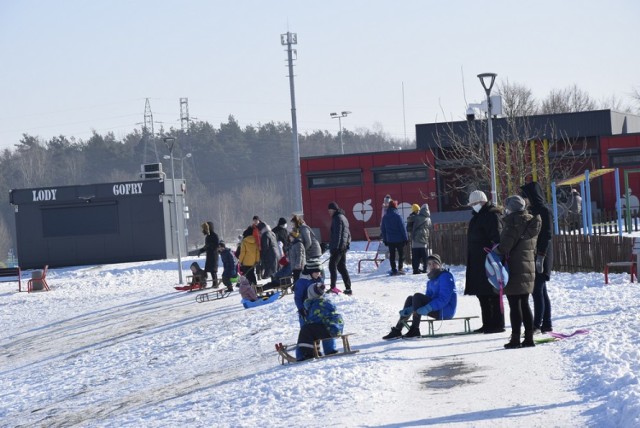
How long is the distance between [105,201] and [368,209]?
418 inches

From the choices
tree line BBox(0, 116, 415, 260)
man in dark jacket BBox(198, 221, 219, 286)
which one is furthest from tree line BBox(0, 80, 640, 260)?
man in dark jacket BBox(198, 221, 219, 286)

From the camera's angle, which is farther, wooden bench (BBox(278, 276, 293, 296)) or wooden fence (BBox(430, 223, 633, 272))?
wooden bench (BBox(278, 276, 293, 296))

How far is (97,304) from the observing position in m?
27.6

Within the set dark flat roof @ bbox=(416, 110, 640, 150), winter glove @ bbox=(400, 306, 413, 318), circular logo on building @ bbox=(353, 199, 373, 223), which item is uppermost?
dark flat roof @ bbox=(416, 110, 640, 150)

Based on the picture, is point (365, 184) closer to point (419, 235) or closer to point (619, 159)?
point (619, 159)

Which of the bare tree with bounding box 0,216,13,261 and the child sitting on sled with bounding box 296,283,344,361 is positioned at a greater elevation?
the bare tree with bounding box 0,216,13,261

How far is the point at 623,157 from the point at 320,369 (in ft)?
107

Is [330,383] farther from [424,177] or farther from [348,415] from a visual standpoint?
A: [424,177]

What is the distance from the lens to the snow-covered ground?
9.06m

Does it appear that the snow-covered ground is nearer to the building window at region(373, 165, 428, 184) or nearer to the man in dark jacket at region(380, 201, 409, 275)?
the man in dark jacket at region(380, 201, 409, 275)

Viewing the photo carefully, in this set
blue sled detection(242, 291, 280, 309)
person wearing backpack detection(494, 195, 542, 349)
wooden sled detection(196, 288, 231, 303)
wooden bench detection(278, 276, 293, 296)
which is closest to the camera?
person wearing backpack detection(494, 195, 542, 349)

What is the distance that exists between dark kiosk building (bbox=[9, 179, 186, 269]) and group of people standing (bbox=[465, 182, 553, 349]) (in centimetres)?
2830

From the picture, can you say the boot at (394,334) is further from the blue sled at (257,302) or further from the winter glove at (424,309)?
the blue sled at (257,302)

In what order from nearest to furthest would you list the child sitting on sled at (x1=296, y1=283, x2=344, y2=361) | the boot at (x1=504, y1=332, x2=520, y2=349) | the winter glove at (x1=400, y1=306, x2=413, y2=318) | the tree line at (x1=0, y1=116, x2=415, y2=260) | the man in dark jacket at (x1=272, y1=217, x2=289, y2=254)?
1. the boot at (x1=504, y1=332, x2=520, y2=349)
2. the child sitting on sled at (x1=296, y1=283, x2=344, y2=361)
3. the winter glove at (x1=400, y1=306, x2=413, y2=318)
4. the man in dark jacket at (x1=272, y1=217, x2=289, y2=254)
5. the tree line at (x1=0, y1=116, x2=415, y2=260)
